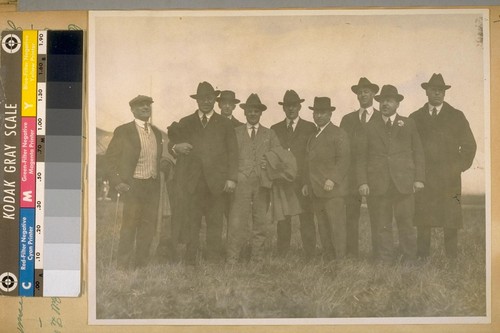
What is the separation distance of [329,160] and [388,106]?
473 millimetres

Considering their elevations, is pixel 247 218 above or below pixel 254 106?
below

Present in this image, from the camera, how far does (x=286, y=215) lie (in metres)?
3.34

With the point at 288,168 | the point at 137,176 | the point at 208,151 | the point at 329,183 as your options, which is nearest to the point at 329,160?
the point at 329,183

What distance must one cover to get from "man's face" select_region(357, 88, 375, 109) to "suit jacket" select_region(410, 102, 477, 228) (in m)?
0.27

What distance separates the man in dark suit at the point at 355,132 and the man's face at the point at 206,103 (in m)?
0.77

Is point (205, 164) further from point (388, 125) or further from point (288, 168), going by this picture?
point (388, 125)

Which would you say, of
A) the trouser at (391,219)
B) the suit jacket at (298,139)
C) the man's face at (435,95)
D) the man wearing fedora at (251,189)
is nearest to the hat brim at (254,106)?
the man wearing fedora at (251,189)

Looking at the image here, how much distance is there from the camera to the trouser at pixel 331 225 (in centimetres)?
334

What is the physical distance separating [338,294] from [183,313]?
90 cm

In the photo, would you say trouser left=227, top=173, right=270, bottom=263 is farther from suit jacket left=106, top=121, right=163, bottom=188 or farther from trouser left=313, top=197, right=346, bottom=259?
suit jacket left=106, top=121, right=163, bottom=188

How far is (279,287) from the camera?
333 cm

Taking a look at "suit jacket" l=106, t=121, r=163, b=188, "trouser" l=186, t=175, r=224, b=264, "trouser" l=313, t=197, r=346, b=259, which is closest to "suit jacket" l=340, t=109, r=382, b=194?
"trouser" l=313, t=197, r=346, b=259

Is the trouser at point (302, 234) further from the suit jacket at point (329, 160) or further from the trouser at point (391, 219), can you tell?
the trouser at point (391, 219)

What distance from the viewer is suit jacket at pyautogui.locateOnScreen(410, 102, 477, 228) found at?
11.0 ft
